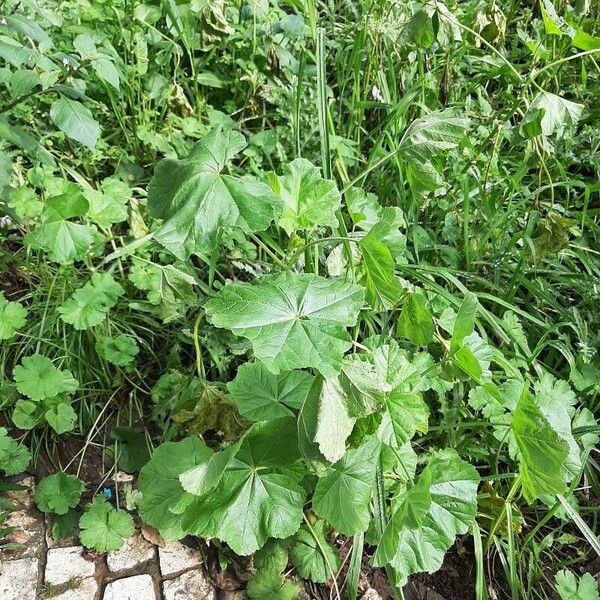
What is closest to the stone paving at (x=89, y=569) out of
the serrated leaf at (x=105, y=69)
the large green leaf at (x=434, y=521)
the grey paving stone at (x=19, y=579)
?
the grey paving stone at (x=19, y=579)

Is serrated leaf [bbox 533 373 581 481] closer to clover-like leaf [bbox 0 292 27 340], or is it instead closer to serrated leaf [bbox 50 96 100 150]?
serrated leaf [bbox 50 96 100 150]

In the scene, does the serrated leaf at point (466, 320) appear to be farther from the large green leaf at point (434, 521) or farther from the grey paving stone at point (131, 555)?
the grey paving stone at point (131, 555)

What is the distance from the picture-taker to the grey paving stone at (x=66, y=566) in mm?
1820

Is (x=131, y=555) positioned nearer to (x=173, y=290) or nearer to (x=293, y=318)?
(x=173, y=290)

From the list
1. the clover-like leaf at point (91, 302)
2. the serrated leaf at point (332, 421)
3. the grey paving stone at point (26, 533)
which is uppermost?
the serrated leaf at point (332, 421)

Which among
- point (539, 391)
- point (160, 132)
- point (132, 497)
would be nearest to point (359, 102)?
point (160, 132)

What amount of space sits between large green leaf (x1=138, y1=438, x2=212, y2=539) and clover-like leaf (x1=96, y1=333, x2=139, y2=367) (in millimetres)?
370

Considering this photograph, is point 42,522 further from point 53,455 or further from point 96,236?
point 96,236

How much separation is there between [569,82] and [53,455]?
8.59 ft

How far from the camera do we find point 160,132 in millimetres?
2645

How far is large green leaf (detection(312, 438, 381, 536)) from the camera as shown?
150cm

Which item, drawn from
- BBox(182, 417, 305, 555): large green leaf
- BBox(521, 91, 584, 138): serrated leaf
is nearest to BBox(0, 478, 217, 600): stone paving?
BBox(182, 417, 305, 555): large green leaf

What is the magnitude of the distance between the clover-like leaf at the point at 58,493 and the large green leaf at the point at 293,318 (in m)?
0.90

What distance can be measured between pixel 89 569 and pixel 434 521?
0.99 m
